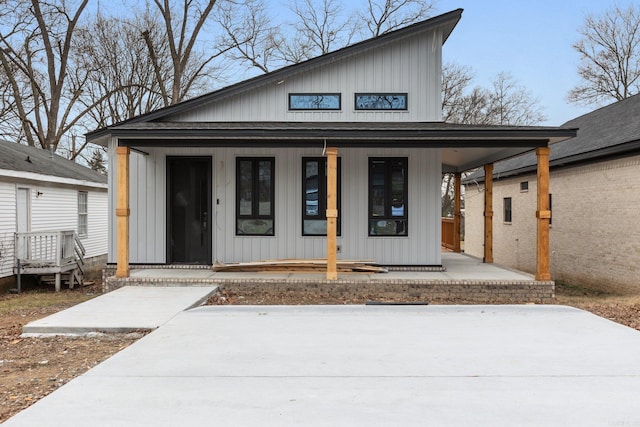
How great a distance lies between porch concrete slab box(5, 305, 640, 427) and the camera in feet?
11.8

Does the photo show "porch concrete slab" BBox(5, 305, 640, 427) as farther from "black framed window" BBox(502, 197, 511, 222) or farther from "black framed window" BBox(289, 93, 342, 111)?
"black framed window" BBox(502, 197, 511, 222)

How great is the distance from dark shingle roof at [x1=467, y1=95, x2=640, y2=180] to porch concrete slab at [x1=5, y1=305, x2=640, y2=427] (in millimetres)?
5448

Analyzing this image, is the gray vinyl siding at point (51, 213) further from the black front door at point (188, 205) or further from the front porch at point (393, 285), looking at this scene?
the front porch at point (393, 285)

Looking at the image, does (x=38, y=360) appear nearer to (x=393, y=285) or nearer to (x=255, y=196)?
(x=393, y=285)

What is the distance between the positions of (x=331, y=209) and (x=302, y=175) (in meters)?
2.08

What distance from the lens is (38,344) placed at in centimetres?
591

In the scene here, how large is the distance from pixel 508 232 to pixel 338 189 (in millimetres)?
8689

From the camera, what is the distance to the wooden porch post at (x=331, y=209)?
30.8 ft

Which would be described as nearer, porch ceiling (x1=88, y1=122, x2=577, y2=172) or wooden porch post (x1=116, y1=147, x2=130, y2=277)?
porch ceiling (x1=88, y1=122, x2=577, y2=172)

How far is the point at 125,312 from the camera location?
7.25 m

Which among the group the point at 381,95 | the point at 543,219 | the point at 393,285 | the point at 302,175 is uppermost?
the point at 381,95

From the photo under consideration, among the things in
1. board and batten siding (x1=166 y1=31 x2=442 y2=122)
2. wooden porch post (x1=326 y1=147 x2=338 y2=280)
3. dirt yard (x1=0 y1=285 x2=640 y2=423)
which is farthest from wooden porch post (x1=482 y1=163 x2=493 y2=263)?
wooden porch post (x1=326 y1=147 x2=338 y2=280)

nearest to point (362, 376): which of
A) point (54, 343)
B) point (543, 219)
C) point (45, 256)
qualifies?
point (54, 343)

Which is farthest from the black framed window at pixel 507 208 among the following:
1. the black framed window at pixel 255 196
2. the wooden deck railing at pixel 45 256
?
the wooden deck railing at pixel 45 256
